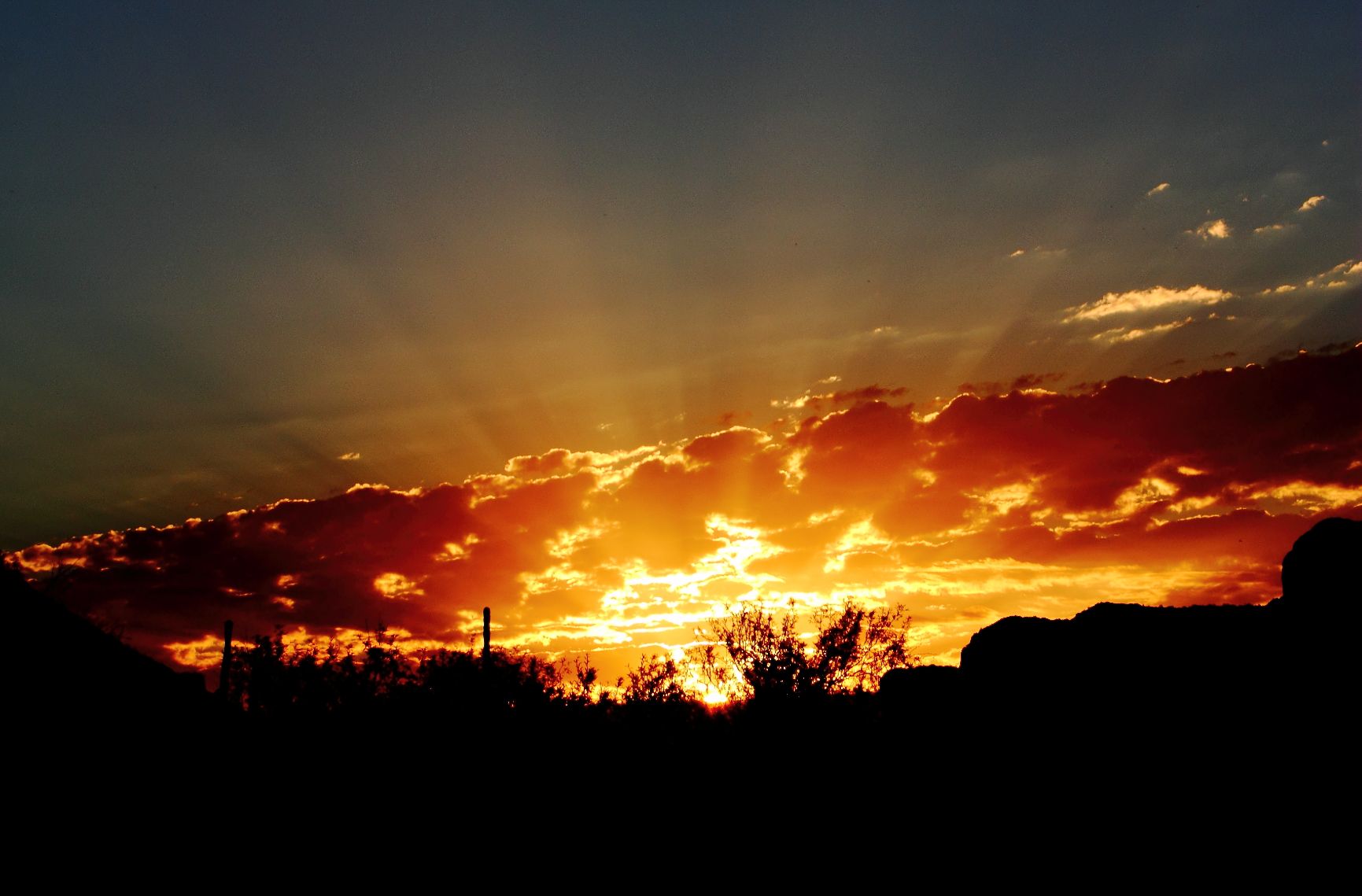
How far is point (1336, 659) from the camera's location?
52.7 ft

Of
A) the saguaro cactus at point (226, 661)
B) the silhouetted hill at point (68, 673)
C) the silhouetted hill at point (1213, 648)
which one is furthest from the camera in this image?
the saguaro cactus at point (226, 661)

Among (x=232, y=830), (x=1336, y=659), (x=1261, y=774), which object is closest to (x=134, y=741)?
(x=232, y=830)

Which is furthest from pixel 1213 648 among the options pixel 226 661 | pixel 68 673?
pixel 226 661

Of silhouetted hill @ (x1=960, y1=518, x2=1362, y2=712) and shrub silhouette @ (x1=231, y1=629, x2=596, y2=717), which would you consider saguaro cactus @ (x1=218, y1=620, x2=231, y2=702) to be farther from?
silhouetted hill @ (x1=960, y1=518, x2=1362, y2=712)

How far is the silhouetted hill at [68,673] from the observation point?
54.0ft

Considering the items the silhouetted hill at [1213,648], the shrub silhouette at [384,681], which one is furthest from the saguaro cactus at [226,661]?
the silhouetted hill at [1213,648]

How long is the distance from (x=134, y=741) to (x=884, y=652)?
37.7m

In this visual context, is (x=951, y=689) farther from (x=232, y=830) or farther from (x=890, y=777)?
(x=232, y=830)

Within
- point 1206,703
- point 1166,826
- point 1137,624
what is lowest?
point 1166,826

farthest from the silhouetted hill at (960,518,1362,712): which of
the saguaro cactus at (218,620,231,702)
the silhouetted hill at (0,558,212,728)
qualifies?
the saguaro cactus at (218,620,231,702)

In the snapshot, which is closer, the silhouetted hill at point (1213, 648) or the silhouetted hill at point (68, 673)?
the silhouetted hill at point (68, 673)

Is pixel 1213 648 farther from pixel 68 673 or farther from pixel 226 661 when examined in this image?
pixel 226 661

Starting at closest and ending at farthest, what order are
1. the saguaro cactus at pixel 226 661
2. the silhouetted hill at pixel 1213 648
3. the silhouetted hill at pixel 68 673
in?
the silhouetted hill at pixel 68 673 < the silhouetted hill at pixel 1213 648 < the saguaro cactus at pixel 226 661

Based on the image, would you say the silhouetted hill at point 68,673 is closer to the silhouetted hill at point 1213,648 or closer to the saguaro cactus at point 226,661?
the saguaro cactus at point 226,661
